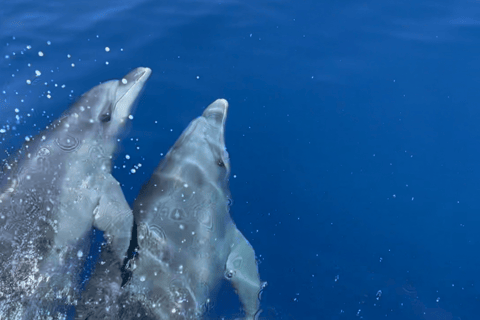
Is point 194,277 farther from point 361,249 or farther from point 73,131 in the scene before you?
point 73,131

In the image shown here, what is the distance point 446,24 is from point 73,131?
8.46 meters

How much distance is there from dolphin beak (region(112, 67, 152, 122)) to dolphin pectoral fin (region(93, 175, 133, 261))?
5.38 feet

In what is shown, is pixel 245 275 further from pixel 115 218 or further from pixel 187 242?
pixel 115 218

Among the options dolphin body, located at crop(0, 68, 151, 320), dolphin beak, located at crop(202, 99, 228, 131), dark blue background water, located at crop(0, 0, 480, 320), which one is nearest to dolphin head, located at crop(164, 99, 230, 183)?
dolphin beak, located at crop(202, 99, 228, 131)

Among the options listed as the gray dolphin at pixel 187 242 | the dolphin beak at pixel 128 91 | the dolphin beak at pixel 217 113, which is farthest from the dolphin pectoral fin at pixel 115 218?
the dolphin beak at pixel 217 113

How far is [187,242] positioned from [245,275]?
1081 mm

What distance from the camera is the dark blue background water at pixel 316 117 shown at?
731cm

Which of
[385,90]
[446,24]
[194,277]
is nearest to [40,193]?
[194,277]

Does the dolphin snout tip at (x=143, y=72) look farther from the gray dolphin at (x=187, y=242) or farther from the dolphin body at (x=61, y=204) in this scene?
the gray dolphin at (x=187, y=242)

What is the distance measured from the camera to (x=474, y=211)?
8008 mm

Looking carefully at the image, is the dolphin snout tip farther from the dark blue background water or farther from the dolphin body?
the dark blue background water

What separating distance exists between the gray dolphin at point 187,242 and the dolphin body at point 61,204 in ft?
2.00

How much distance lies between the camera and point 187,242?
6805mm

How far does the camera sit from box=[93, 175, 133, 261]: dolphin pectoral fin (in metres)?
7.18
